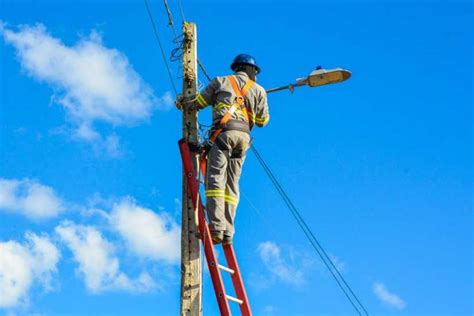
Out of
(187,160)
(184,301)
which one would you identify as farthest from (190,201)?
(184,301)

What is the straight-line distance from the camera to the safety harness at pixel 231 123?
26.6 feet

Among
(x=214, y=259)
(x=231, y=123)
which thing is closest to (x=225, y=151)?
(x=231, y=123)

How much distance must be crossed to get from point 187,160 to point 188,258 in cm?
112

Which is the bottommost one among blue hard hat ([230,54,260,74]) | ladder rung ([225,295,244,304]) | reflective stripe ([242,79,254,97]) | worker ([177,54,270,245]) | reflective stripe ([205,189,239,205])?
ladder rung ([225,295,244,304])

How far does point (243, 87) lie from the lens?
840cm

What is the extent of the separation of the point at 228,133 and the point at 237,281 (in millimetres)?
1607

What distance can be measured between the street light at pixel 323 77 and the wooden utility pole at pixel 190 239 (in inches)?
39.9

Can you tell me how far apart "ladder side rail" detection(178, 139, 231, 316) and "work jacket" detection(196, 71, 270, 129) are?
50cm

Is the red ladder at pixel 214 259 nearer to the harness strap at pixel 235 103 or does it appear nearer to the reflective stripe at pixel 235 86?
the harness strap at pixel 235 103

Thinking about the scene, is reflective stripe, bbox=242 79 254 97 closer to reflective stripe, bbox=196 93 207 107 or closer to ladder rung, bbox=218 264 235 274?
reflective stripe, bbox=196 93 207 107

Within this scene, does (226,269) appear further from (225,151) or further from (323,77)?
(323,77)

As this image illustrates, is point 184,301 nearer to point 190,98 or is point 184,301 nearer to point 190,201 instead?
point 190,201

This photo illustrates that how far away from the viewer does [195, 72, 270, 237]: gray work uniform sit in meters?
7.84

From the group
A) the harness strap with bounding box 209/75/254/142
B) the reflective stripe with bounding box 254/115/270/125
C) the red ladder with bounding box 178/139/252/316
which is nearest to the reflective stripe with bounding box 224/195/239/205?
the red ladder with bounding box 178/139/252/316
